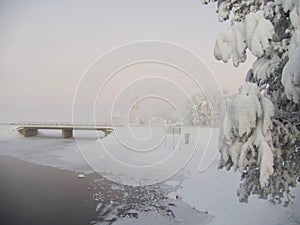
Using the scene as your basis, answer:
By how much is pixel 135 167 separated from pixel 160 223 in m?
8.01

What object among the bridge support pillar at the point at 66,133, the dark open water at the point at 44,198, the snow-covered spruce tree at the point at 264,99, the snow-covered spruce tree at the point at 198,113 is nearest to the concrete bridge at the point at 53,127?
the bridge support pillar at the point at 66,133

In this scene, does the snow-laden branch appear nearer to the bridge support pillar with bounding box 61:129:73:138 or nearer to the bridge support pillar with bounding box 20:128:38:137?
the bridge support pillar with bounding box 61:129:73:138

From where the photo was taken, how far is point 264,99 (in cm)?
286

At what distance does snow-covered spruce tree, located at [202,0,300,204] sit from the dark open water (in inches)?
250

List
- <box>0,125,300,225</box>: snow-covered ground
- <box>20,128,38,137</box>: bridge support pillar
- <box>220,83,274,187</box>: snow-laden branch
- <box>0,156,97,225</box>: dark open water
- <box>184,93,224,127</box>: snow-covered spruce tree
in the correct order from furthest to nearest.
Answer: <box>20,128,38,137</box>: bridge support pillar, <box>184,93,224,127</box>: snow-covered spruce tree, <box>0,156,97,225</box>: dark open water, <box>0,125,300,225</box>: snow-covered ground, <box>220,83,274,187</box>: snow-laden branch

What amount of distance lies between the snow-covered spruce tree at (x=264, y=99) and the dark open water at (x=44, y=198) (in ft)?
20.9

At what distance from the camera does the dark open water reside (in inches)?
342

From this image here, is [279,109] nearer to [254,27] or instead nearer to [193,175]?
[254,27]

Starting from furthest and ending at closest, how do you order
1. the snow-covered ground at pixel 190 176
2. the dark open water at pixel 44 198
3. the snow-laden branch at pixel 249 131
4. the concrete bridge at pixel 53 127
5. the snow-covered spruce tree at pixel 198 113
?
the concrete bridge at pixel 53 127
the snow-covered spruce tree at pixel 198 113
the dark open water at pixel 44 198
the snow-covered ground at pixel 190 176
the snow-laden branch at pixel 249 131

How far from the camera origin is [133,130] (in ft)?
78.0

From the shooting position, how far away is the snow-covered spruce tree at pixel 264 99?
2715 mm

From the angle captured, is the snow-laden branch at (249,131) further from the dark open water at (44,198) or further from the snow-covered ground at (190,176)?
the dark open water at (44,198)

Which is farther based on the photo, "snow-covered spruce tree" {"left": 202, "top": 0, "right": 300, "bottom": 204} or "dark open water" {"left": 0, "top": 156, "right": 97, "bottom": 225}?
"dark open water" {"left": 0, "top": 156, "right": 97, "bottom": 225}

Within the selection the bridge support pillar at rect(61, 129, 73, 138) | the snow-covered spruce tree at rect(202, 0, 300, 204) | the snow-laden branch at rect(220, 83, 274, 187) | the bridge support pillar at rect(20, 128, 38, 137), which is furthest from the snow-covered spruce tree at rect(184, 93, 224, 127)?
the snow-laden branch at rect(220, 83, 274, 187)
